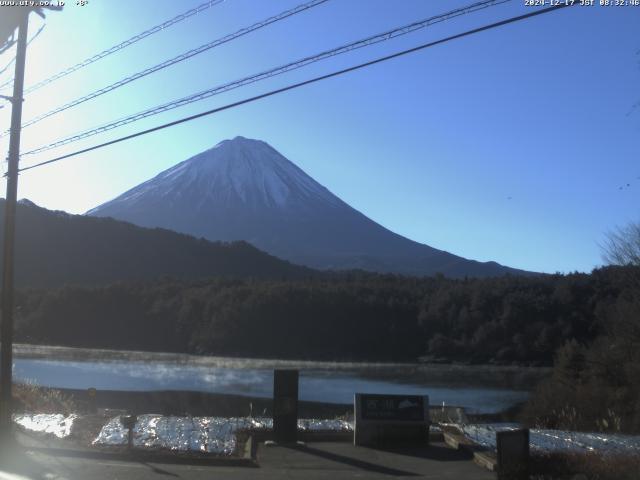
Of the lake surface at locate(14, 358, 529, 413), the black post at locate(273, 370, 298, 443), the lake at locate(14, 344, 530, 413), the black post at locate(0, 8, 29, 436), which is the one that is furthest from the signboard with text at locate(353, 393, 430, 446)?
the lake at locate(14, 344, 530, 413)

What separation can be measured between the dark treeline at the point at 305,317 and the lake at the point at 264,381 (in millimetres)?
10651

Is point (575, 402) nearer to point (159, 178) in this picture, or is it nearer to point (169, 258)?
point (169, 258)

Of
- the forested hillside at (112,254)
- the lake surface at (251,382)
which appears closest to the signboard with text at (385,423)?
the lake surface at (251,382)

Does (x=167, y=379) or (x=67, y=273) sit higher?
(x=67, y=273)

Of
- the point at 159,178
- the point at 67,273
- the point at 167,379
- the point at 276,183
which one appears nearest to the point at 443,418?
the point at 167,379

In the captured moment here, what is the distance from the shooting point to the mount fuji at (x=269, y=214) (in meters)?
122

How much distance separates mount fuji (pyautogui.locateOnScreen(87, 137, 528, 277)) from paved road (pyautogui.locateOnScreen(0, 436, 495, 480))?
100997 millimetres

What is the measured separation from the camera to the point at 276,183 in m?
148

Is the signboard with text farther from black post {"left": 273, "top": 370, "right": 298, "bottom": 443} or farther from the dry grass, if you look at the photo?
the dry grass

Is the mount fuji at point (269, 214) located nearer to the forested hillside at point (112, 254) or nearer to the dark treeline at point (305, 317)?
the forested hillside at point (112, 254)

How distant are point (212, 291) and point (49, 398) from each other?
39855 millimetres

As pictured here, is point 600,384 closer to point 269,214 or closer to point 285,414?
point 285,414

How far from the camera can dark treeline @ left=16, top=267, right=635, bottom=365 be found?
4823 centimetres

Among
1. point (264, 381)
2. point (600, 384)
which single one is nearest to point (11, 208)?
point (264, 381)
